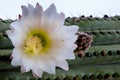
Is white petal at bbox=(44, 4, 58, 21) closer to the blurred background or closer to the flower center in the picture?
the flower center

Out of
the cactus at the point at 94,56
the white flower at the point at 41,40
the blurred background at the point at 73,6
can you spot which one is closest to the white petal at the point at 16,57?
the white flower at the point at 41,40

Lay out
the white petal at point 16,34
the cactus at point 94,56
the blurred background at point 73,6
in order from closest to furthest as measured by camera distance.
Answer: the white petal at point 16,34, the cactus at point 94,56, the blurred background at point 73,6

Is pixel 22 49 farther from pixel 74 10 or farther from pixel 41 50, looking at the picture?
pixel 74 10

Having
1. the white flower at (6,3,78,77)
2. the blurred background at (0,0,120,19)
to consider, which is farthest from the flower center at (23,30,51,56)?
the blurred background at (0,0,120,19)

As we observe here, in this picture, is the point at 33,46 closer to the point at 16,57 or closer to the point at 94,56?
the point at 16,57

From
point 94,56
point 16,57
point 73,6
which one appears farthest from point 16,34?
point 73,6

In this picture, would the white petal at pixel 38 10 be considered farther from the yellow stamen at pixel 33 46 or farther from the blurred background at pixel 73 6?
the blurred background at pixel 73 6

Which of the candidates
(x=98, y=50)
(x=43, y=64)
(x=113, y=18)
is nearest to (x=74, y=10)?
(x=113, y=18)
